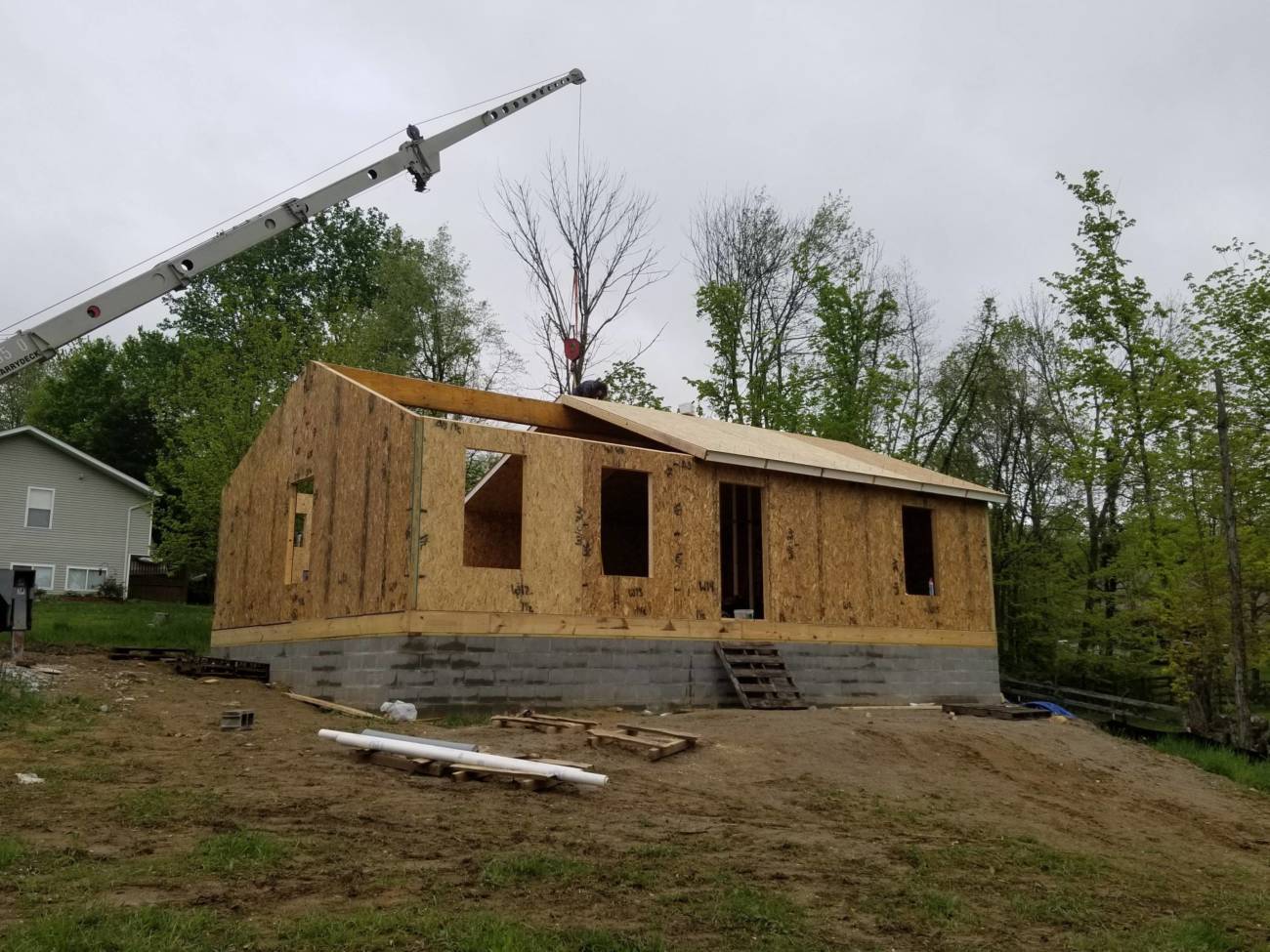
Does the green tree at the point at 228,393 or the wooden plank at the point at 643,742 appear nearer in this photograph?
the wooden plank at the point at 643,742

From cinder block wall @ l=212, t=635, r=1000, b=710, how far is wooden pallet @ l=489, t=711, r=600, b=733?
71 cm

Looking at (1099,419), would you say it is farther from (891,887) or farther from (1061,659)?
(891,887)

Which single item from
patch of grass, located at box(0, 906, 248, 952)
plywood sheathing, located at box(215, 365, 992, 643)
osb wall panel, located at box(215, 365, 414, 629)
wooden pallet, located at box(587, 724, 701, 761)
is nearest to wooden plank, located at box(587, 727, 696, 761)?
wooden pallet, located at box(587, 724, 701, 761)

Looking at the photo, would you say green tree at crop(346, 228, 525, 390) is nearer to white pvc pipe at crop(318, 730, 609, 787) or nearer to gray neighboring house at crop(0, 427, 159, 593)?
gray neighboring house at crop(0, 427, 159, 593)

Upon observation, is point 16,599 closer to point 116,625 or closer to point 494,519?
point 494,519

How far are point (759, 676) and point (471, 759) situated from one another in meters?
6.35

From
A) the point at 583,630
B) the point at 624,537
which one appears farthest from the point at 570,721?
the point at 624,537

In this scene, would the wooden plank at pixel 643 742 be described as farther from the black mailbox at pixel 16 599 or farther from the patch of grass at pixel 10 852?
the black mailbox at pixel 16 599

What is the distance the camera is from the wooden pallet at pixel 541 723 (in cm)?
1048

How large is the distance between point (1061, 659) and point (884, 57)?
2040 cm

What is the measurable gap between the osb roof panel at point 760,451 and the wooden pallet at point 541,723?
4.37 metres

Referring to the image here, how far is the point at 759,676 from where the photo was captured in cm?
1358

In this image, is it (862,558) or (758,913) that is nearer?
(758,913)

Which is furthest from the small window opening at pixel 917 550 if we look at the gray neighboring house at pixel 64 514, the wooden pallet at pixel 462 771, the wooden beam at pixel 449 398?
the gray neighboring house at pixel 64 514
